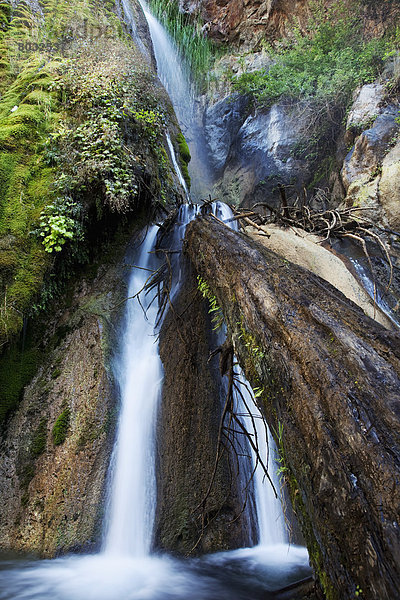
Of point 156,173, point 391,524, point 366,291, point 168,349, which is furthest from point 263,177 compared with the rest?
point 391,524

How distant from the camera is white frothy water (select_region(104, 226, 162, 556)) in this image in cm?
324

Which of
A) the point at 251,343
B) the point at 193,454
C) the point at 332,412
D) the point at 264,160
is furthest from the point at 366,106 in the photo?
the point at 332,412

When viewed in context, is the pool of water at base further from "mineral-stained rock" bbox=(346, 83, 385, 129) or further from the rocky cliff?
"mineral-stained rock" bbox=(346, 83, 385, 129)

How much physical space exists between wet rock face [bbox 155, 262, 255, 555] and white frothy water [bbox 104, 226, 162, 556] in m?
0.12

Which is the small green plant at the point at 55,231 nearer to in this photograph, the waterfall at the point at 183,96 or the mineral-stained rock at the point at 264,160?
the mineral-stained rock at the point at 264,160

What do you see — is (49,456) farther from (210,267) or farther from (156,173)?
(156,173)

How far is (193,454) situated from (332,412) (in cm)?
255

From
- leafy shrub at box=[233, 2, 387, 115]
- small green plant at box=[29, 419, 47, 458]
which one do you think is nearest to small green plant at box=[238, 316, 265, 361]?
small green plant at box=[29, 419, 47, 458]

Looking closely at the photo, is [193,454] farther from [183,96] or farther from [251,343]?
[183,96]

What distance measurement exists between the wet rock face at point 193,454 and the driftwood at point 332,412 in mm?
1726

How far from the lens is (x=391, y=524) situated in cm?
103

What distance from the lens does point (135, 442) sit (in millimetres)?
3721

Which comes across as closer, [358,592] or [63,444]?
[358,592]

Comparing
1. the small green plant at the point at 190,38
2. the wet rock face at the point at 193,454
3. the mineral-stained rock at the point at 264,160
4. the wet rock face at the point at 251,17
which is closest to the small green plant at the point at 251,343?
the wet rock face at the point at 193,454
